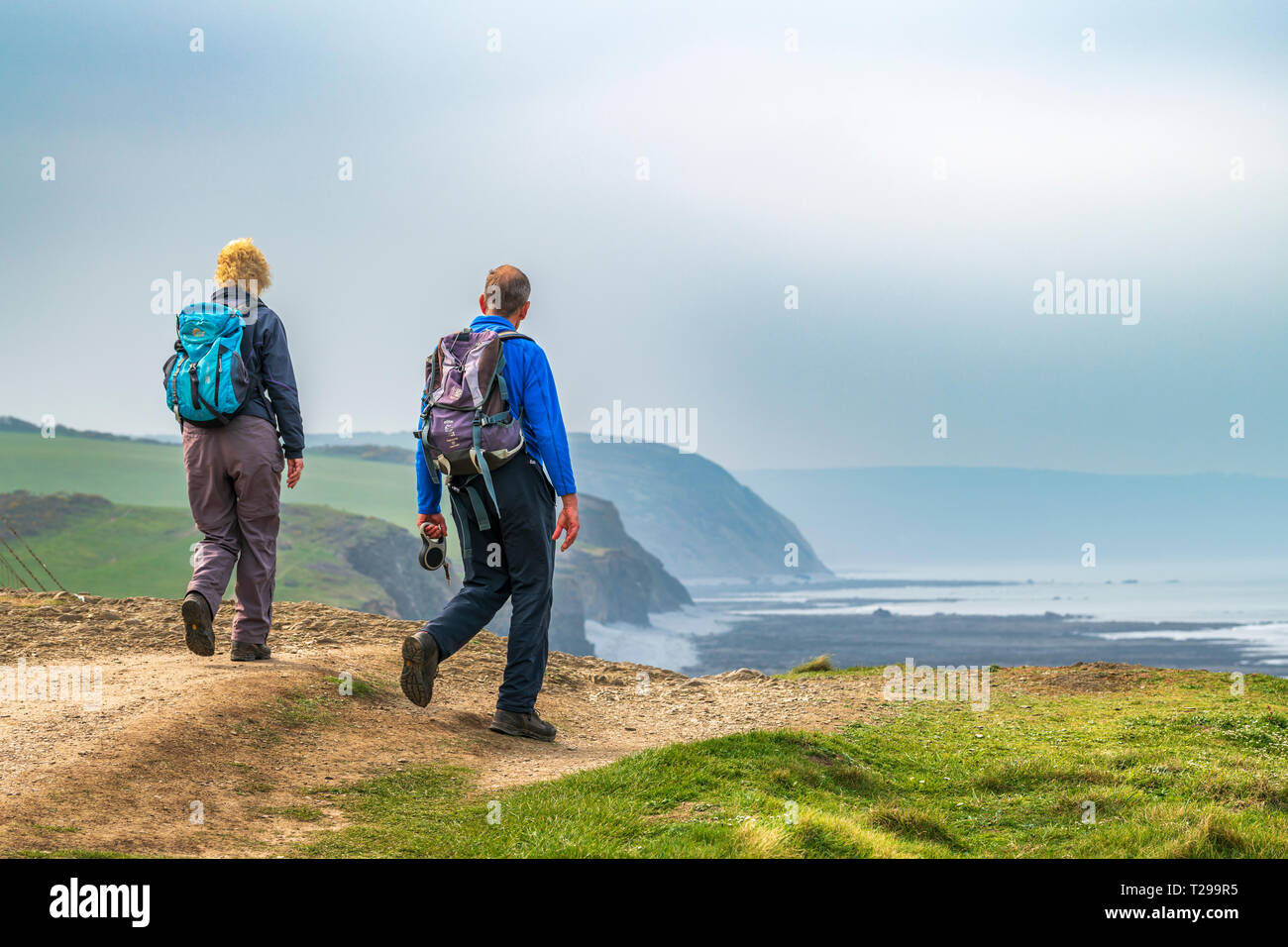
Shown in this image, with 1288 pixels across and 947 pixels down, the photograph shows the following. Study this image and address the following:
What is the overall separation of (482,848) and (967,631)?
627ft

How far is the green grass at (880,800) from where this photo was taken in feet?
17.6

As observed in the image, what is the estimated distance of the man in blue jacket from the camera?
7531 mm

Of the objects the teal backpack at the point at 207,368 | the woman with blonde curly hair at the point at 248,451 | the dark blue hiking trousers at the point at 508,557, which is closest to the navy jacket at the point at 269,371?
the woman with blonde curly hair at the point at 248,451

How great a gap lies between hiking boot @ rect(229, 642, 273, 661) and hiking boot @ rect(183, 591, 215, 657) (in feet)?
3.41

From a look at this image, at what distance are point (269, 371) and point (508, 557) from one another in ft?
9.26

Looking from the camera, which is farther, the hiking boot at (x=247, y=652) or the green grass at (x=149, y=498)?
the green grass at (x=149, y=498)

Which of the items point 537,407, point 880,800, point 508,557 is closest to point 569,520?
point 508,557

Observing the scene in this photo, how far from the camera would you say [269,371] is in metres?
8.97

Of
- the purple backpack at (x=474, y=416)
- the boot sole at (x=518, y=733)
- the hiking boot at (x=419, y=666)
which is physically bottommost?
the boot sole at (x=518, y=733)

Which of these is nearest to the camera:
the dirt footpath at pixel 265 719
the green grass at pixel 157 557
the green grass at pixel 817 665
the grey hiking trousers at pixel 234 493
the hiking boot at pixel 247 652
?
the dirt footpath at pixel 265 719

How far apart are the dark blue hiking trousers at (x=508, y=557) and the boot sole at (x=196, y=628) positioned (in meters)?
1.98

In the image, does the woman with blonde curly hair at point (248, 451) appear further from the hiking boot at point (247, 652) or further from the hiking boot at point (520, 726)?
the hiking boot at point (520, 726)

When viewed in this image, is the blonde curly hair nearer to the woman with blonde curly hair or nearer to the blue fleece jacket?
the woman with blonde curly hair
